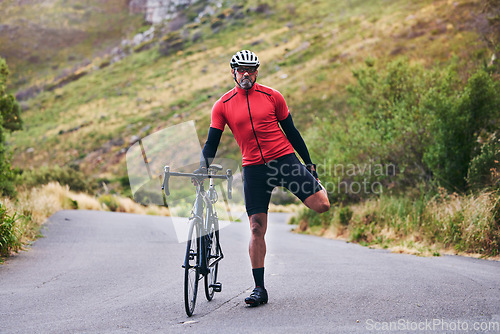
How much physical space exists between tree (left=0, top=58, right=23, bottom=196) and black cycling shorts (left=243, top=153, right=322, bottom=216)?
31.4ft

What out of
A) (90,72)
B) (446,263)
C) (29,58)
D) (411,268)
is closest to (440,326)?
(411,268)

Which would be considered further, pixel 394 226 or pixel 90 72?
pixel 90 72

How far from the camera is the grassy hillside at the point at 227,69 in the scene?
46531mm

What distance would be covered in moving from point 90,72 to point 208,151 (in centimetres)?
8839

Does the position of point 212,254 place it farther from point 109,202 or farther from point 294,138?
point 109,202

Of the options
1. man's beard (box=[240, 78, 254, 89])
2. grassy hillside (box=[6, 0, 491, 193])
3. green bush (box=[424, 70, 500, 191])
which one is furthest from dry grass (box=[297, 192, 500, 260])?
grassy hillside (box=[6, 0, 491, 193])

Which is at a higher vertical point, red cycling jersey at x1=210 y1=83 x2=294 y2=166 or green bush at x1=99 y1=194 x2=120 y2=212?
red cycling jersey at x1=210 y1=83 x2=294 y2=166

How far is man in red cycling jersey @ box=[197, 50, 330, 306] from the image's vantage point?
530cm

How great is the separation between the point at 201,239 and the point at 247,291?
1.34 m

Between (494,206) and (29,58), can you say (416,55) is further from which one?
(29,58)

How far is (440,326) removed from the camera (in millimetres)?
4188

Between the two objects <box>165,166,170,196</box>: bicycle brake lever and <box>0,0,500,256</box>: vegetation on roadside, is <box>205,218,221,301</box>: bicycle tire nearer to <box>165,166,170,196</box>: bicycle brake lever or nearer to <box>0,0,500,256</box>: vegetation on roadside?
<box>165,166,170,196</box>: bicycle brake lever

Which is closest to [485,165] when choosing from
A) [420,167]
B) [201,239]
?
[420,167]

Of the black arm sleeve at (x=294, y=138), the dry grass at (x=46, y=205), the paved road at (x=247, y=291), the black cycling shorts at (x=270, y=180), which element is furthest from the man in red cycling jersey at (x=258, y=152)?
the dry grass at (x=46, y=205)
